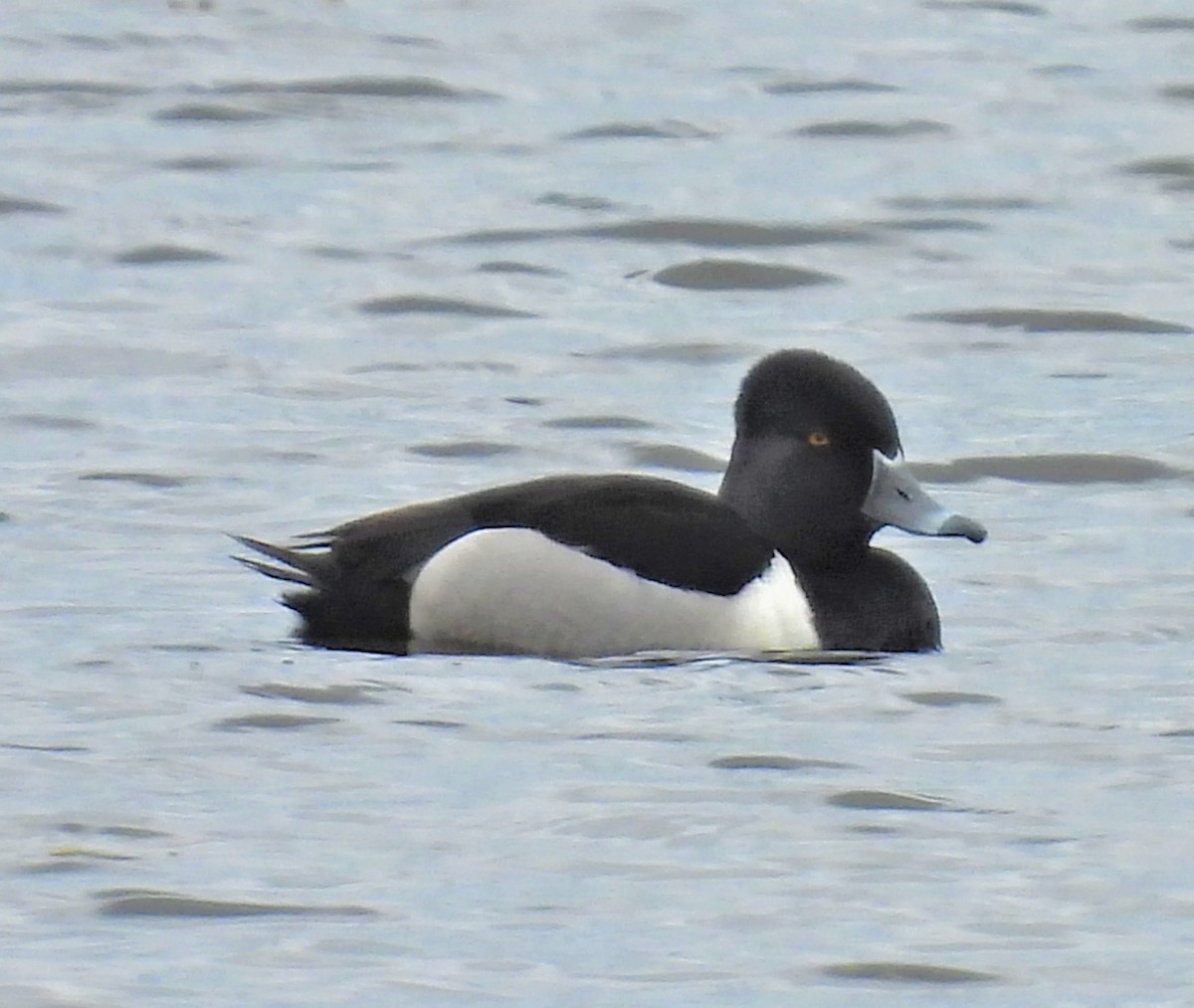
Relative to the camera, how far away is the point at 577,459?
11344mm

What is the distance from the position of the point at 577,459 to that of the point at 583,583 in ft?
8.47

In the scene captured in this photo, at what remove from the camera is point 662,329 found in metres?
13.1

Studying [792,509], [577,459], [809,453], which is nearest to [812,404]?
[809,453]

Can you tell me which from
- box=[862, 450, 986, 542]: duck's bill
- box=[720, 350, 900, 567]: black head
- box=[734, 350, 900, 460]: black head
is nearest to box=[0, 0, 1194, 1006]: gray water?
box=[862, 450, 986, 542]: duck's bill

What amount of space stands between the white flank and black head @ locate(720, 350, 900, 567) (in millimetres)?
408

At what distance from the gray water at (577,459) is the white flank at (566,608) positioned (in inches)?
4.5

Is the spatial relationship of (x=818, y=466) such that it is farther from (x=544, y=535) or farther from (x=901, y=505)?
(x=544, y=535)

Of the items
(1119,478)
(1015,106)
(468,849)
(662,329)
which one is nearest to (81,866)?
(468,849)

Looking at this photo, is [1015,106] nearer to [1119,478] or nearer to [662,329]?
[662,329]

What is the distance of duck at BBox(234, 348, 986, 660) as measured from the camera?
8742 mm

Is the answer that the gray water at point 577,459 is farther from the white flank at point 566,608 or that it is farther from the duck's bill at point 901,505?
the duck's bill at point 901,505

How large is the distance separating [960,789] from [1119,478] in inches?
144

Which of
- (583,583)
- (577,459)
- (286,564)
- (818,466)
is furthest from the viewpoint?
(577,459)

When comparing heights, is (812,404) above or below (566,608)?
above
